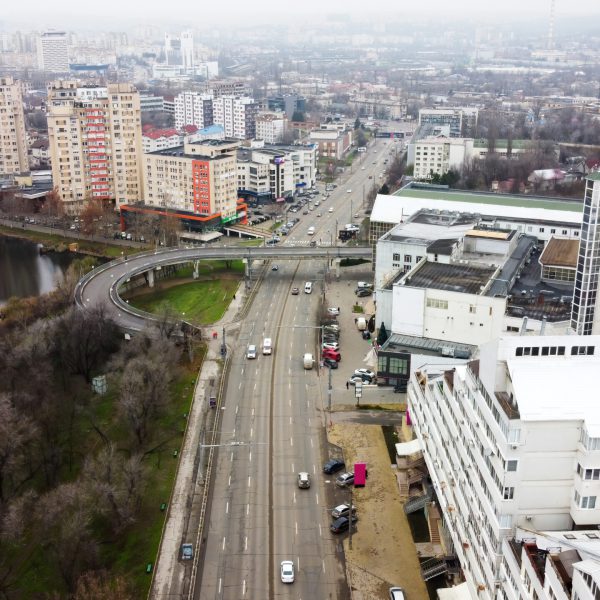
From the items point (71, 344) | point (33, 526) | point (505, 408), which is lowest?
point (33, 526)

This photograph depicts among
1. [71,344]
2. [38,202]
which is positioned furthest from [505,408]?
[38,202]

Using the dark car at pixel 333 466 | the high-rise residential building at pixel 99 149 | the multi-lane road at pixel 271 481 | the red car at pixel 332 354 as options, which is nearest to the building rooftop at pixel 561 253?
the red car at pixel 332 354

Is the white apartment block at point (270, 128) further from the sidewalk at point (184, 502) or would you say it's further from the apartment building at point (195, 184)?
the sidewalk at point (184, 502)

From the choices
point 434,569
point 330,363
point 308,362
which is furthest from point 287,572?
point 330,363

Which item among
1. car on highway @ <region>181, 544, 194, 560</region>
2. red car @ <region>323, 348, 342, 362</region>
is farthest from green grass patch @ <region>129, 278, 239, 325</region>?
car on highway @ <region>181, 544, 194, 560</region>

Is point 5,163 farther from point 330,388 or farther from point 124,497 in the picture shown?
point 124,497

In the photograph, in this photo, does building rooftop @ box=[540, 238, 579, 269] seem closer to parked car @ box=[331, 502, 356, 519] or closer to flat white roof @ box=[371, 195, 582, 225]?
flat white roof @ box=[371, 195, 582, 225]
